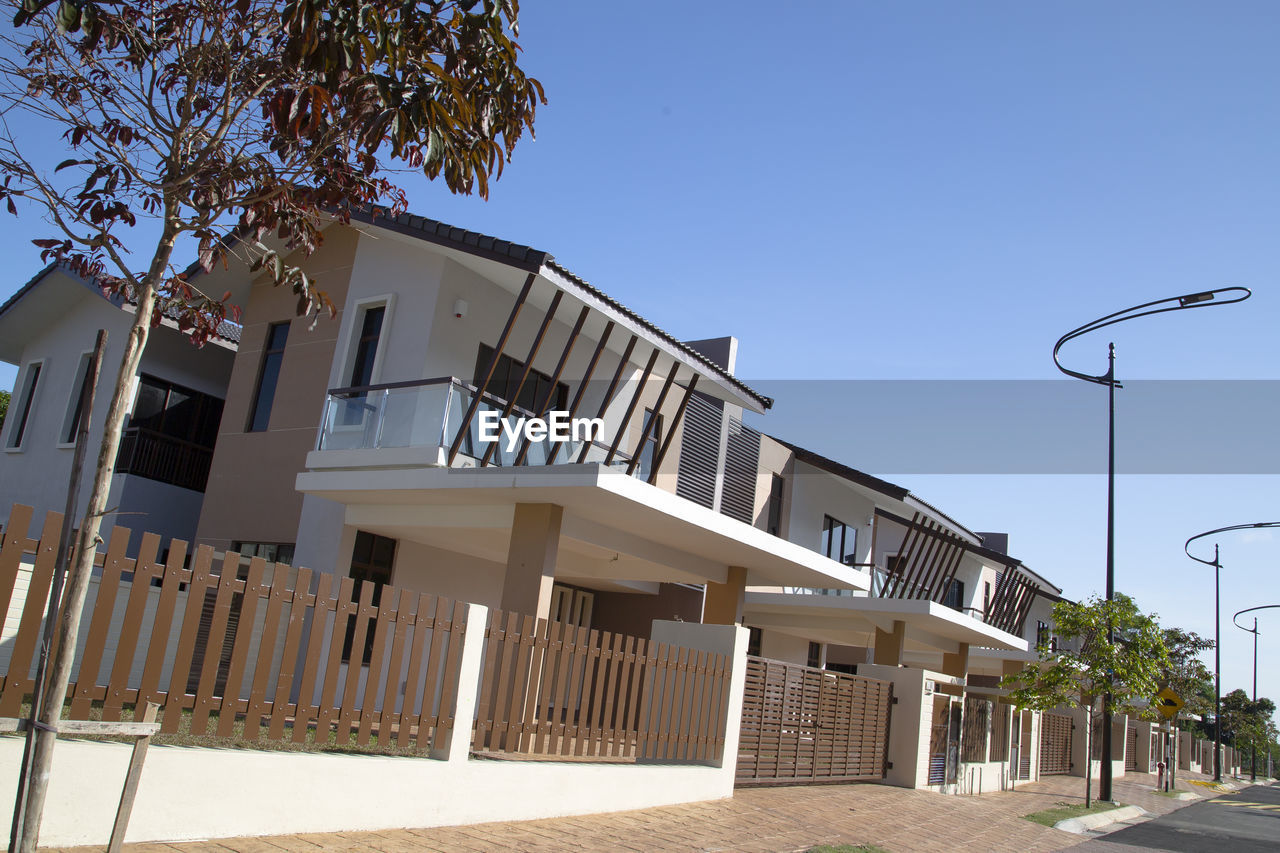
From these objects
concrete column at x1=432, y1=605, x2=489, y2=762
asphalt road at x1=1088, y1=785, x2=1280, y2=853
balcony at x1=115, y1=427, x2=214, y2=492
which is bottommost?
asphalt road at x1=1088, y1=785, x2=1280, y2=853

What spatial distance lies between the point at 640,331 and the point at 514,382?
120 inches

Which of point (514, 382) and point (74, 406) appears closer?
point (514, 382)

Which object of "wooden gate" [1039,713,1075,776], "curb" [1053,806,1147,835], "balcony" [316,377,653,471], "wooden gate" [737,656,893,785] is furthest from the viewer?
"wooden gate" [1039,713,1075,776]

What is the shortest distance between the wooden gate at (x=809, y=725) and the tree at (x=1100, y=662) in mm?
3628

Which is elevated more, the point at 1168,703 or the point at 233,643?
the point at 1168,703

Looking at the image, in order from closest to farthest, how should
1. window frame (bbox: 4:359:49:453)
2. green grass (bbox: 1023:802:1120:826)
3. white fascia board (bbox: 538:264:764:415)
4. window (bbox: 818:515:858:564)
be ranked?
white fascia board (bbox: 538:264:764:415) < green grass (bbox: 1023:802:1120:826) < window frame (bbox: 4:359:49:453) < window (bbox: 818:515:858:564)

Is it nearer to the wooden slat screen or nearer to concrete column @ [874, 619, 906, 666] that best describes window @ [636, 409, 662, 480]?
concrete column @ [874, 619, 906, 666]

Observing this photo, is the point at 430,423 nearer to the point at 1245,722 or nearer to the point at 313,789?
the point at 313,789

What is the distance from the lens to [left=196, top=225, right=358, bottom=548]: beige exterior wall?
16156 mm

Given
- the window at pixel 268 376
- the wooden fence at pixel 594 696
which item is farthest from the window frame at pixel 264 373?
the wooden fence at pixel 594 696

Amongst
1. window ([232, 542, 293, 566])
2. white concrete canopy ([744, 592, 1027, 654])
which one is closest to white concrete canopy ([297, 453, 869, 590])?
window ([232, 542, 293, 566])

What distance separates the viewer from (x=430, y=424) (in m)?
13.5

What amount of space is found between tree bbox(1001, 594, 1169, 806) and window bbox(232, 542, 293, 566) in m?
13.5

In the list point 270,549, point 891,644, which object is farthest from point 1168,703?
point 270,549
